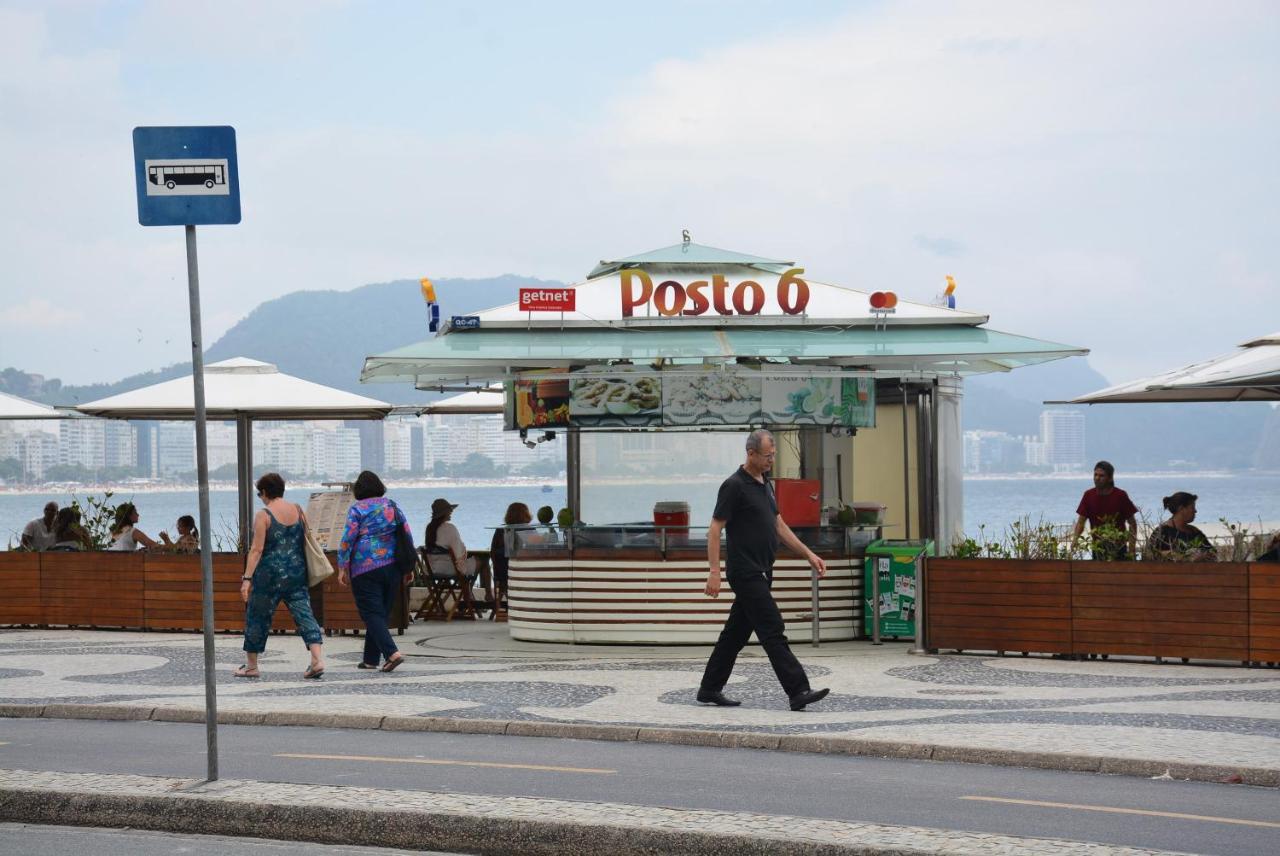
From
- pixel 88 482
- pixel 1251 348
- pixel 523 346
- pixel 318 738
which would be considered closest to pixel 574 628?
pixel 523 346

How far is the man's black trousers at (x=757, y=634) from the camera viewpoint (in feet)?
37.5

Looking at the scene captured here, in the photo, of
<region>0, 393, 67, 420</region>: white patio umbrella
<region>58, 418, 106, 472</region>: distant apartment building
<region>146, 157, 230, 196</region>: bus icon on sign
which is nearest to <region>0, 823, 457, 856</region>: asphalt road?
<region>146, 157, 230, 196</region>: bus icon on sign

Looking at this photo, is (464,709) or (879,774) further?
(464,709)

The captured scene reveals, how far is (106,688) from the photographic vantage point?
42.6 feet

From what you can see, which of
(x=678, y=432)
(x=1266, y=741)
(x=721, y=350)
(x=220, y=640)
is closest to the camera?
(x=1266, y=741)

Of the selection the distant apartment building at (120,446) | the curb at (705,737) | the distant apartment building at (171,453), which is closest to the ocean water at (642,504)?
the distant apartment building at (171,453)

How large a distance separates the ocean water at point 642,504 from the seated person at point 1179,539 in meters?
0.60

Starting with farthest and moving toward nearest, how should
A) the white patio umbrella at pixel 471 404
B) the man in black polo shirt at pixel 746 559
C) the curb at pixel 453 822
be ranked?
1. the white patio umbrella at pixel 471 404
2. the man in black polo shirt at pixel 746 559
3. the curb at pixel 453 822

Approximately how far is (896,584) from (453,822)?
8.69m

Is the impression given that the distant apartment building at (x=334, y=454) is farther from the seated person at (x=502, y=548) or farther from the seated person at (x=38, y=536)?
the seated person at (x=38, y=536)

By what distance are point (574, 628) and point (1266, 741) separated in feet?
24.4

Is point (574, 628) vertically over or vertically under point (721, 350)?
under

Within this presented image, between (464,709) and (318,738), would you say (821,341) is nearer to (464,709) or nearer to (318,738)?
(464,709)

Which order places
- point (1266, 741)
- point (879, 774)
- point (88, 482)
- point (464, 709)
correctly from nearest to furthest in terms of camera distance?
point (879, 774)
point (1266, 741)
point (464, 709)
point (88, 482)
